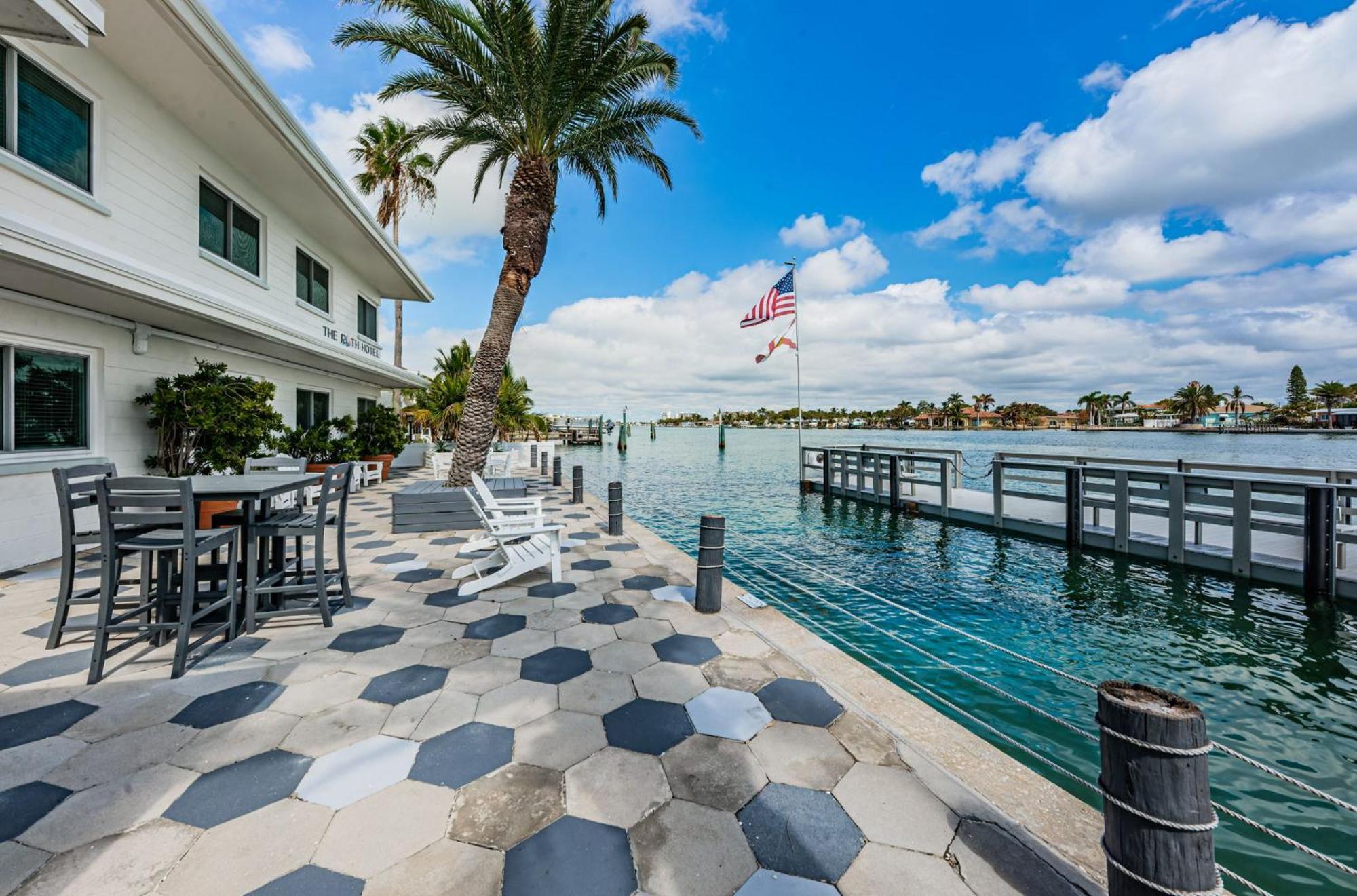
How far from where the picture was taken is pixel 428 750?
7.75 ft

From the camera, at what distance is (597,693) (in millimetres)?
2926

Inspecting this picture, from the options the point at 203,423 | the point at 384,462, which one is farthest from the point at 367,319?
the point at 203,423

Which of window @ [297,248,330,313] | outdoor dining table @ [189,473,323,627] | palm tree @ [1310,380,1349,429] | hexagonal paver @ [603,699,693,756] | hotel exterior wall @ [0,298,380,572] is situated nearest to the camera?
hexagonal paver @ [603,699,693,756]

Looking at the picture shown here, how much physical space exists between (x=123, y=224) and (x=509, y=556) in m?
7.04

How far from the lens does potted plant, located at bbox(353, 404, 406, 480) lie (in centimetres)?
1386

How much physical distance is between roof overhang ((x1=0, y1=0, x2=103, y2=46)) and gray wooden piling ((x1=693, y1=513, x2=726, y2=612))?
4.43 m

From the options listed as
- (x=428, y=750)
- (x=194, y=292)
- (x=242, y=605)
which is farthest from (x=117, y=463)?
(x=428, y=750)

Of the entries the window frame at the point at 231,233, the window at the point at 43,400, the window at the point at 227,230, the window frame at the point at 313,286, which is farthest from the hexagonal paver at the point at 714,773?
the window frame at the point at 313,286

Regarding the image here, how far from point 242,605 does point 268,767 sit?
252 cm

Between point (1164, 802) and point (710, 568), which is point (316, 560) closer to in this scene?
point (710, 568)

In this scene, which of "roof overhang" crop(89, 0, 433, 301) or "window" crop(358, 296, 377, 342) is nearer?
"roof overhang" crop(89, 0, 433, 301)

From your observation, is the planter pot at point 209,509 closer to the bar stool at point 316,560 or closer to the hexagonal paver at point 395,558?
the hexagonal paver at point 395,558

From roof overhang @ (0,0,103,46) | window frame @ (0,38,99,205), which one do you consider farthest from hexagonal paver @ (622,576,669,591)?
window frame @ (0,38,99,205)

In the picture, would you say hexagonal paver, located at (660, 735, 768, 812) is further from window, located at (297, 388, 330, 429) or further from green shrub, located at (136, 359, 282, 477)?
window, located at (297, 388, 330, 429)
